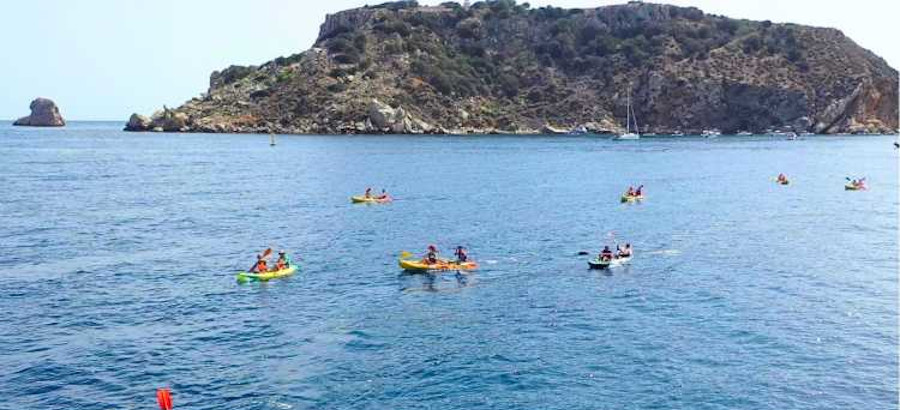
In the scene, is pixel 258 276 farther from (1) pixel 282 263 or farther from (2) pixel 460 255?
(2) pixel 460 255

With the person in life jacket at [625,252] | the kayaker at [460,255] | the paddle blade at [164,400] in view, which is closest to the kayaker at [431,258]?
the kayaker at [460,255]

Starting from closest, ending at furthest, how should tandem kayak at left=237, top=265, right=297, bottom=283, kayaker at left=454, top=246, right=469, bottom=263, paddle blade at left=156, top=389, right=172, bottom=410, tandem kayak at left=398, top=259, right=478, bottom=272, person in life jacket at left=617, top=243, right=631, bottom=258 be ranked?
1. paddle blade at left=156, top=389, right=172, bottom=410
2. tandem kayak at left=237, top=265, right=297, bottom=283
3. tandem kayak at left=398, top=259, right=478, bottom=272
4. kayaker at left=454, top=246, right=469, bottom=263
5. person in life jacket at left=617, top=243, right=631, bottom=258

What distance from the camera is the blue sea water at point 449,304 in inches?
1508

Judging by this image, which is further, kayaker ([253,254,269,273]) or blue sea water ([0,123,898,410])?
kayaker ([253,254,269,273])

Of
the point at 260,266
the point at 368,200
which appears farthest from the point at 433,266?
the point at 368,200

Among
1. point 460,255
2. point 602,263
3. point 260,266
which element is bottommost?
point 602,263

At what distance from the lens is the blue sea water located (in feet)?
126

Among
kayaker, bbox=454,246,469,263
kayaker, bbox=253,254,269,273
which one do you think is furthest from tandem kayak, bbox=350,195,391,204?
kayaker, bbox=253,254,269,273

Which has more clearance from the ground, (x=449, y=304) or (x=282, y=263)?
(x=282, y=263)

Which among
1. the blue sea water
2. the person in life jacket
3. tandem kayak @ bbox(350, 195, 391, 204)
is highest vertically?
tandem kayak @ bbox(350, 195, 391, 204)

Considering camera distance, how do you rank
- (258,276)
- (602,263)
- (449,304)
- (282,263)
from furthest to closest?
(602,263) < (282,263) < (258,276) < (449,304)

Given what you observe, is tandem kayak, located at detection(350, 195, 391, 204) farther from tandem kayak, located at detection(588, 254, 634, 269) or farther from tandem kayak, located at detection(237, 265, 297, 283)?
tandem kayak, located at detection(588, 254, 634, 269)

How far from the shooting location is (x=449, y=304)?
176 ft

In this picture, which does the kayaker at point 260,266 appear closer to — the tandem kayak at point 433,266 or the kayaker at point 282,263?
the kayaker at point 282,263
